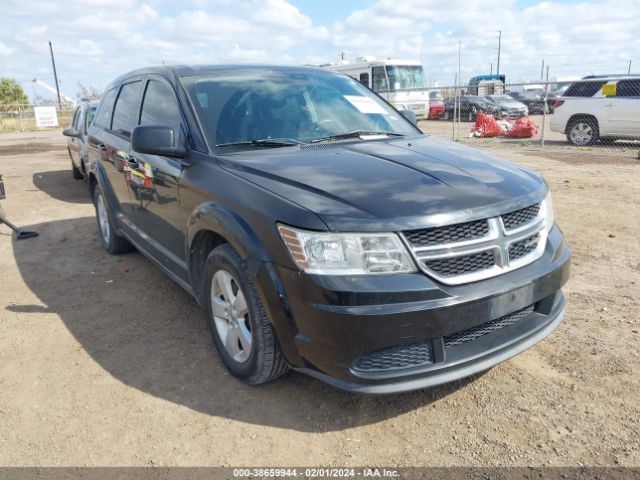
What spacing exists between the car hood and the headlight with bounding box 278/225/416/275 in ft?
0.15

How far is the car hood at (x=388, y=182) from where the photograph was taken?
2.36m

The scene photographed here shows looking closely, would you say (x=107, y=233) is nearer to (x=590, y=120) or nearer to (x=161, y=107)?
(x=161, y=107)

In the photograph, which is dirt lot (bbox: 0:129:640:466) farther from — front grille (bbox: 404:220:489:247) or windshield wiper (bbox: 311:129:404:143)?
windshield wiper (bbox: 311:129:404:143)

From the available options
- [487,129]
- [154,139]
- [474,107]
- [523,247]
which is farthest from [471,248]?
[474,107]

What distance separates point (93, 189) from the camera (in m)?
6.10

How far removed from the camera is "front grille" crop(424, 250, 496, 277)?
2.35m

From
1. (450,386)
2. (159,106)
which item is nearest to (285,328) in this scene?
(450,386)

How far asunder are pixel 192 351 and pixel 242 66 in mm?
2143

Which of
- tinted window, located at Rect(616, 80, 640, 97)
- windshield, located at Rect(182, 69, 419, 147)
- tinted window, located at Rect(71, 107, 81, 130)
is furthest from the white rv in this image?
windshield, located at Rect(182, 69, 419, 147)

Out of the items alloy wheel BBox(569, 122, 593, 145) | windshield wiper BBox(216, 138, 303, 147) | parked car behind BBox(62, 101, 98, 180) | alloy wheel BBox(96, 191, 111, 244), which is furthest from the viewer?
alloy wheel BBox(569, 122, 593, 145)

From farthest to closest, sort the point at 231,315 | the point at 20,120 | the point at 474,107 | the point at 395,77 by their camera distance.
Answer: the point at 20,120
the point at 395,77
the point at 474,107
the point at 231,315

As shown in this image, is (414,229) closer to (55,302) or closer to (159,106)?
(159,106)

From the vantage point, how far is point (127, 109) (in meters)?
4.73

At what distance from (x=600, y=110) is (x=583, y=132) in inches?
30.6
